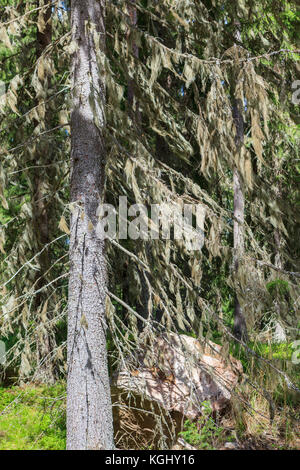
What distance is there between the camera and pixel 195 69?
4691 millimetres

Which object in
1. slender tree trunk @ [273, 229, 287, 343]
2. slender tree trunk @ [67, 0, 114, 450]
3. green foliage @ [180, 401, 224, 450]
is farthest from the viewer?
green foliage @ [180, 401, 224, 450]

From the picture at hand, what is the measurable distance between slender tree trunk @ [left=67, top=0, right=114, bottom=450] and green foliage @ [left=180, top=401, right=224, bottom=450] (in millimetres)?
1075

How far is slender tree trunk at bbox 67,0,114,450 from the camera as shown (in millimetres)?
4355

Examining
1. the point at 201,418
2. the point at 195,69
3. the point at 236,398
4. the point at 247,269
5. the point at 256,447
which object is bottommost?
the point at 256,447

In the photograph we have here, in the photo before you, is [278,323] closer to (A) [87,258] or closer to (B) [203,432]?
(B) [203,432]

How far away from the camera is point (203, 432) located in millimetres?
5176

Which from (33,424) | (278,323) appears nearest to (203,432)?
(278,323)

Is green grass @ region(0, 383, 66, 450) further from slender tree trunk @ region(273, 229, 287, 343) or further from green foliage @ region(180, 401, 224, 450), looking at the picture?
slender tree trunk @ region(273, 229, 287, 343)

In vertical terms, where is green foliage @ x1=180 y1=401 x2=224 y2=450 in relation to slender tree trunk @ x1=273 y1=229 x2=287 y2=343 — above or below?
below

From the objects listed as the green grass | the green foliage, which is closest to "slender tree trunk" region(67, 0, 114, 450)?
the green grass
